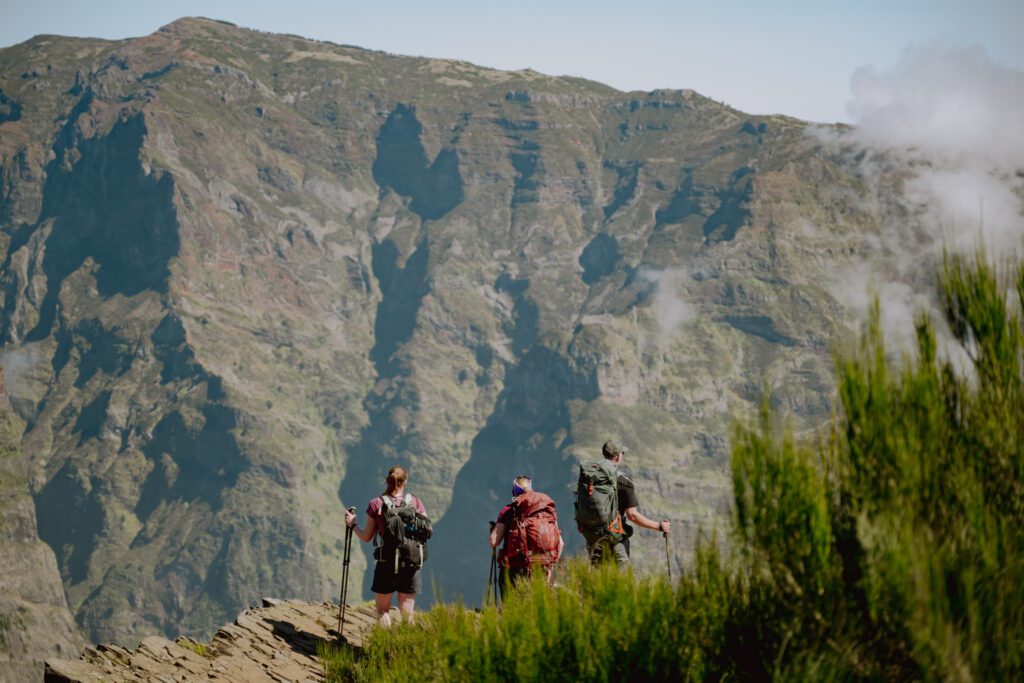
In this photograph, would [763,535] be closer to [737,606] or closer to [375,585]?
[737,606]

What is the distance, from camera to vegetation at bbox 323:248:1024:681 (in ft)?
25.4

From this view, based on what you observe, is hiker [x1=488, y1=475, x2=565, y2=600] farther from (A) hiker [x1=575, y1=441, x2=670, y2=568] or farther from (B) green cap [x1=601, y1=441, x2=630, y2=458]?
(B) green cap [x1=601, y1=441, x2=630, y2=458]

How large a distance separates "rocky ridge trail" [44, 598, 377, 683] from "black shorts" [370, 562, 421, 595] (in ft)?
5.93

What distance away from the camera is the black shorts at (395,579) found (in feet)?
54.5

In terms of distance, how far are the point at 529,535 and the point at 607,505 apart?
5.31ft

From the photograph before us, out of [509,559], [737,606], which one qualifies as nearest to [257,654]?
[509,559]

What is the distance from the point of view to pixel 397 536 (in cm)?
1631

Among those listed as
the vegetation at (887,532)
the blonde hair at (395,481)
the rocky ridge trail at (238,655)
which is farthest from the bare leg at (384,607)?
the vegetation at (887,532)

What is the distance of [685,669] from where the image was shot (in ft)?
33.1

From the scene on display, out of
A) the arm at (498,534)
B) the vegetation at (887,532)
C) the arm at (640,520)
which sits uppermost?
the arm at (640,520)

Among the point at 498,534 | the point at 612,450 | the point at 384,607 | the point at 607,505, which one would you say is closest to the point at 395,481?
the point at 498,534

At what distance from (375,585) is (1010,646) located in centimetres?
1113

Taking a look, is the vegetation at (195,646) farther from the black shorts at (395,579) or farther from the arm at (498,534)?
the arm at (498,534)

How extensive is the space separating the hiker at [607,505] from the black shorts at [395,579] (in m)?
2.75
